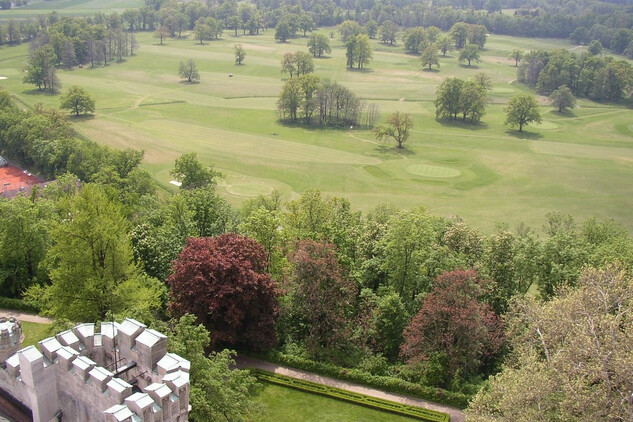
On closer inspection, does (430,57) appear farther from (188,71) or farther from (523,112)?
(188,71)

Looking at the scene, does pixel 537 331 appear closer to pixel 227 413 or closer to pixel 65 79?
pixel 227 413

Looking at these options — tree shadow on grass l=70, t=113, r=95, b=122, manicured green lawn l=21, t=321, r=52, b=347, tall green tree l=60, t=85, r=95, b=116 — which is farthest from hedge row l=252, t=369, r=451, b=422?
tall green tree l=60, t=85, r=95, b=116

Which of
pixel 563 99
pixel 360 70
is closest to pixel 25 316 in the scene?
pixel 563 99

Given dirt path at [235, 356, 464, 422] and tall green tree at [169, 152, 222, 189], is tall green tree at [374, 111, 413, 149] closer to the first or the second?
tall green tree at [169, 152, 222, 189]

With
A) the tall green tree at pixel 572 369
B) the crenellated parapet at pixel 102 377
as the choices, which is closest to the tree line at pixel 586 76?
the tall green tree at pixel 572 369

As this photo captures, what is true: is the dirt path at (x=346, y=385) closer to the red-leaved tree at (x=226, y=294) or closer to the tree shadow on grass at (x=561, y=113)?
the red-leaved tree at (x=226, y=294)

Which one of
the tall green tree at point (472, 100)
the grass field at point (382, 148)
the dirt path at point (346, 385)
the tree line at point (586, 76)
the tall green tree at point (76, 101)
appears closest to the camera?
the dirt path at point (346, 385)

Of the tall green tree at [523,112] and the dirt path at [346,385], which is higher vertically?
the tall green tree at [523,112]
